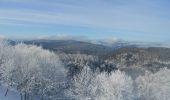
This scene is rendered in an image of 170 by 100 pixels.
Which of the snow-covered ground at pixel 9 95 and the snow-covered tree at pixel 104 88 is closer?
the snow-covered tree at pixel 104 88

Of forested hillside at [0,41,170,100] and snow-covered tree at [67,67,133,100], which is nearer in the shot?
snow-covered tree at [67,67,133,100]

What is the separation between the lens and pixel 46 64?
408 ft

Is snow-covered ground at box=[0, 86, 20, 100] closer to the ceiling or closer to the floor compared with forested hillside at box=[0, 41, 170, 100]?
closer to the floor

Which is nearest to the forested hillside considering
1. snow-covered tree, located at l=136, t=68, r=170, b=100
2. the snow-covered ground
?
snow-covered tree, located at l=136, t=68, r=170, b=100

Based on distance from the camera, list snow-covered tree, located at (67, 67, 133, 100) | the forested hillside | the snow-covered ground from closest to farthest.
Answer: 1. snow-covered tree, located at (67, 67, 133, 100)
2. the forested hillside
3. the snow-covered ground

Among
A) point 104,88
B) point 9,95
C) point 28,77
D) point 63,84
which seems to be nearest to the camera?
point 104,88

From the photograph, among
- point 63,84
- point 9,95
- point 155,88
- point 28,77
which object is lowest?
point 9,95

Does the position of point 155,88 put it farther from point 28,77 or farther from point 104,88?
point 28,77

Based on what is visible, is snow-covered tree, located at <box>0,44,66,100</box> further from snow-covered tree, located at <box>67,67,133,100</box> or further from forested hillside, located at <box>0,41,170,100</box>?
snow-covered tree, located at <box>67,67,133,100</box>

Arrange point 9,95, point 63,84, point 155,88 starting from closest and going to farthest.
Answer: point 9,95
point 155,88
point 63,84

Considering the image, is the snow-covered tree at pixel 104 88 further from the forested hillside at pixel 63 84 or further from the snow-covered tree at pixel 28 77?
the snow-covered tree at pixel 28 77

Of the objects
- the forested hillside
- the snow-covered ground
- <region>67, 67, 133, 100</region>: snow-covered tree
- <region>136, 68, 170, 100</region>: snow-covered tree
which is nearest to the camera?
<region>67, 67, 133, 100</region>: snow-covered tree

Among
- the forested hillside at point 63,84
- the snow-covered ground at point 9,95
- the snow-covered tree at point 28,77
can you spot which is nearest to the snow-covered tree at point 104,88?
the forested hillside at point 63,84

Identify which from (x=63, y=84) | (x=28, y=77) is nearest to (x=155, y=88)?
(x=63, y=84)
